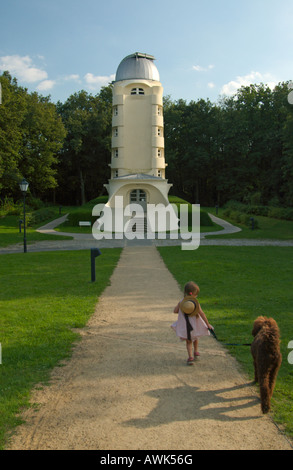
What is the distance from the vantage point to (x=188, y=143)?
58.2 m

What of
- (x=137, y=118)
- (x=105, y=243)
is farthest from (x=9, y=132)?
(x=105, y=243)

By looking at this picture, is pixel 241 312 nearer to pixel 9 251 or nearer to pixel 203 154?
pixel 9 251

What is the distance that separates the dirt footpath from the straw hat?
2.74 ft

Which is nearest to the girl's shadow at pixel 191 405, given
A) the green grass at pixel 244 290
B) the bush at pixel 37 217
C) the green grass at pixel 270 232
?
the green grass at pixel 244 290

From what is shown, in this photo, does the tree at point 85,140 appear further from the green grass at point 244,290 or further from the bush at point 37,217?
the green grass at point 244,290

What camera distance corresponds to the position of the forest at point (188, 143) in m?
49.8

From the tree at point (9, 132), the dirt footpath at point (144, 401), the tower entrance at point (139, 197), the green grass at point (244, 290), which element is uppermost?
the tree at point (9, 132)

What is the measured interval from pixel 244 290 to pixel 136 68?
3221 cm

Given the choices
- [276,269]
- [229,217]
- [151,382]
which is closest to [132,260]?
[276,269]

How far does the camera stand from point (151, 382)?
213 inches

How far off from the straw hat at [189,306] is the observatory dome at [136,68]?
35.6 meters

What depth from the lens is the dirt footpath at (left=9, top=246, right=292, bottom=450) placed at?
13.3ft

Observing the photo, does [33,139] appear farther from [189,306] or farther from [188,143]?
[189,306]
